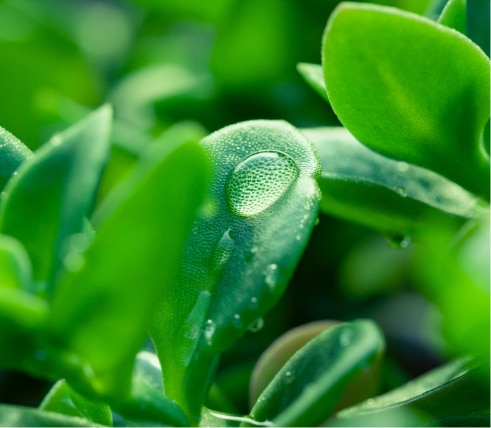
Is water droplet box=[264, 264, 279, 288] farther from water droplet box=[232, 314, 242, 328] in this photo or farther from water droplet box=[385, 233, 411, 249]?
water droplet box=[385, 233, 411, 249]

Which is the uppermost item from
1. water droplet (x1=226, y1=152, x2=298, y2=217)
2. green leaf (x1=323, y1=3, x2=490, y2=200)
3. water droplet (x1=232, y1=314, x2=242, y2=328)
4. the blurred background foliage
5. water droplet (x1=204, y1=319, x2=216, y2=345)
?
green leaf (x1=323, y1=3, x2=490, y2=200)

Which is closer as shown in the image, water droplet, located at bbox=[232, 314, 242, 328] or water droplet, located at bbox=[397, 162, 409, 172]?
water droplet, located at bbox=[232, 314, 242, 328]

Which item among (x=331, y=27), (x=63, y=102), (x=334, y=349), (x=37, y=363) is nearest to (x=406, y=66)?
(x=331, y=27)

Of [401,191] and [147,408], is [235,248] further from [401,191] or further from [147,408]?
[401,191]

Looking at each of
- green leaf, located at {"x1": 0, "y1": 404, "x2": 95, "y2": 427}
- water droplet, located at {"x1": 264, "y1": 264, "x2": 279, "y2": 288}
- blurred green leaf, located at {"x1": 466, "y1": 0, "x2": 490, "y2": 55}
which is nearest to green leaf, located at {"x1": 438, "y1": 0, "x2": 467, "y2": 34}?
blurred green leaf, located at {"x1": 466, "y1": 0, "x2": 490, "y2": 55}

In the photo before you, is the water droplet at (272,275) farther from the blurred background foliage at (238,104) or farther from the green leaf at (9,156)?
the blurred background foliage at (238,104)
